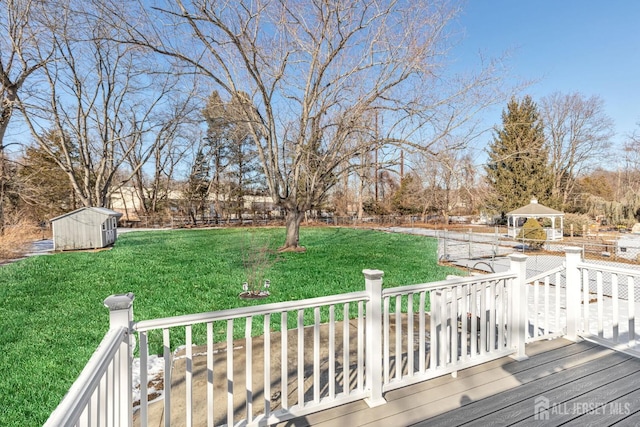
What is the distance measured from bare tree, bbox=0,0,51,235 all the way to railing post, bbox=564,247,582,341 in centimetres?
1480

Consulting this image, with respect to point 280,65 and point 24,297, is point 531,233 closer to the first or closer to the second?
point 280,65

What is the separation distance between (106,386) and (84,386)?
33 cm

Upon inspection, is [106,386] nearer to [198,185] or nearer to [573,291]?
[573,291]

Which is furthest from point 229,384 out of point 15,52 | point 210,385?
point 15,52

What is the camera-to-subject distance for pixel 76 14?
6332mm

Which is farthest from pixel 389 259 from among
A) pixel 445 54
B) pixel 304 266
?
pixel 445 54

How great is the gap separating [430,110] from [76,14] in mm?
7696

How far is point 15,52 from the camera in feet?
38.3

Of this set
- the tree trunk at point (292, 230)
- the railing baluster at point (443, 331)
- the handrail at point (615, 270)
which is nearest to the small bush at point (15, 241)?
the tree trunk at point (292, 230)

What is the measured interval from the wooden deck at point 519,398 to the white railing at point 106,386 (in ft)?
3.36

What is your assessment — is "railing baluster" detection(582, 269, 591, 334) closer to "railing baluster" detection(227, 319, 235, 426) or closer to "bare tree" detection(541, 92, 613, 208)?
"railing baluster" detection(227, 319, 235, 426)

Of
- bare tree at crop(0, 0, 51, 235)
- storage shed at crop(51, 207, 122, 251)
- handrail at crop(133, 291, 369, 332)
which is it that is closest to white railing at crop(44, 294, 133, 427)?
handrail at crop(133, 291, 369, 332)

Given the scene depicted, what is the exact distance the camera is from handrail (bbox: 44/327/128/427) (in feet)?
2.47

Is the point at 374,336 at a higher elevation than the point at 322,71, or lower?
lower
